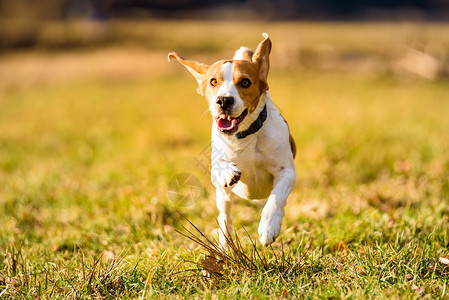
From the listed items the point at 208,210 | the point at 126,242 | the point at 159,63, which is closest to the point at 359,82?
the point at 159,63

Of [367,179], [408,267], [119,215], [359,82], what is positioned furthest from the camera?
[359,82]

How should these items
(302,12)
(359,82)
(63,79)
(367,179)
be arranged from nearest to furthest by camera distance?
1. (367,179)
2. (359,82)
3. (63,79)
4. (302,12)

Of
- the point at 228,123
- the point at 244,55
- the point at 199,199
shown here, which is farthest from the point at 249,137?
the point at 199,199

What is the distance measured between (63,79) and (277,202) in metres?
18.9

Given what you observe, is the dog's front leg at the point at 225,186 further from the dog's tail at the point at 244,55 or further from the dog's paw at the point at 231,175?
the dog's tail at the point at 244,55

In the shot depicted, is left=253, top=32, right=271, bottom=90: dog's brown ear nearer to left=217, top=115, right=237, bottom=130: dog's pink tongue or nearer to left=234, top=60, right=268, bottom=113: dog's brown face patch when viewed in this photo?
left=234, top=60, right=268, bottom=113: dog's brown face patch

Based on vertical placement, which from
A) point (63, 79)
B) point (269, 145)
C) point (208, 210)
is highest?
point (269, 145)

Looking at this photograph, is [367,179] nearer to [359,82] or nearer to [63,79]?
[359,82]

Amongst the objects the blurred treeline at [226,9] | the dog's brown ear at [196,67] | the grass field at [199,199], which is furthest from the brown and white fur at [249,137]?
the blurred treeline at [226,9]

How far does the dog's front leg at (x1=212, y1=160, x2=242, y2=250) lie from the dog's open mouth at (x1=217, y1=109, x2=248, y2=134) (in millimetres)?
264

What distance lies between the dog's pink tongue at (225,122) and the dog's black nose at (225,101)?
0.26ft

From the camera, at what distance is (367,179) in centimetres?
554

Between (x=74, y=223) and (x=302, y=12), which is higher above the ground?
(x=302, y=12)

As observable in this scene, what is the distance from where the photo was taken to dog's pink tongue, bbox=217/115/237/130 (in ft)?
8.54
